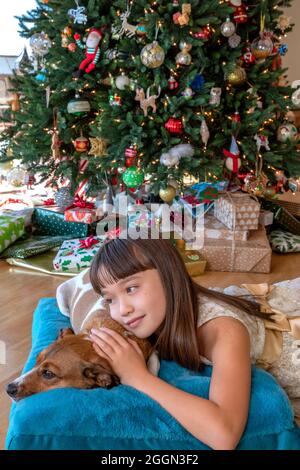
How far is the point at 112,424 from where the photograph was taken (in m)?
0.91

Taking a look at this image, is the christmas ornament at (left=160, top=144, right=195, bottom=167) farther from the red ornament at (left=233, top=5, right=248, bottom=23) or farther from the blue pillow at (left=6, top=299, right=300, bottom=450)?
the blue pillow at (left=6, top=299, right=300, bottom=450)

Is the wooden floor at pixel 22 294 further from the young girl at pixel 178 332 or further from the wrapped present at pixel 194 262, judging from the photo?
the young girl at pixel 178 332

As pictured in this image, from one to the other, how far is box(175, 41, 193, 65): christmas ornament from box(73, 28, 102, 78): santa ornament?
48 centimetres

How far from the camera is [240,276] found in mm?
2582

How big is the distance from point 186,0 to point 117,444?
226cm

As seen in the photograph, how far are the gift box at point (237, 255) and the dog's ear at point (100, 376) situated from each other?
173 centimetres

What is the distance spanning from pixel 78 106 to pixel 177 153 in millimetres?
687

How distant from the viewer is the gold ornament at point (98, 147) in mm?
2641

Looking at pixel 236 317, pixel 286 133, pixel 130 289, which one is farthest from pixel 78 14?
pixel 236 317

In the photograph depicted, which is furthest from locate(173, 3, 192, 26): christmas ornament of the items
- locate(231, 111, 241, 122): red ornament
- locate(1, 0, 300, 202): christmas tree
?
locate(231, 111, 241, 122): red ornament

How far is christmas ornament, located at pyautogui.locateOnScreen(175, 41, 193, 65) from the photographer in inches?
96.1

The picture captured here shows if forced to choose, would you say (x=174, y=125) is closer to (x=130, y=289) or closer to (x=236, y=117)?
(x=236, y=117)

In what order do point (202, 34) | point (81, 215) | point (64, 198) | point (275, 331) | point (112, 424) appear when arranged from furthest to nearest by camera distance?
point (64, 198)
point (81, 215)
point (202, 34)
point (275, 331)
point (112, 424)

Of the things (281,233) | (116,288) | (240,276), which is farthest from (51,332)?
(281,233)
